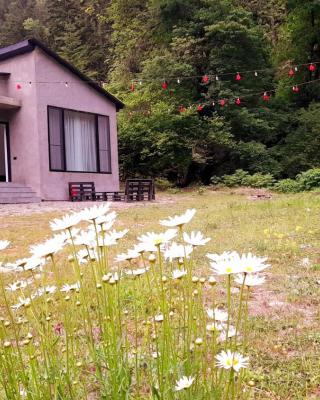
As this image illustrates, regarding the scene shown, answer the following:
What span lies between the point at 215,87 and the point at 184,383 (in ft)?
61.4

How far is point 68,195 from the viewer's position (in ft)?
41.0

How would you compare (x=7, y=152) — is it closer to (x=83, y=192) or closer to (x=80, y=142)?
(x=80, y=142)

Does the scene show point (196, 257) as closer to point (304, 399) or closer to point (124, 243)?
point (124, 243)

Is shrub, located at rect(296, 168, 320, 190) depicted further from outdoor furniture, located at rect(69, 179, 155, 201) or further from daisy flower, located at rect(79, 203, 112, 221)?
daisy flower, located at rect(79, 203, 112, 221)

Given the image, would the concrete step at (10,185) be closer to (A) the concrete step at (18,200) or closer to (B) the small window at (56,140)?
(A) the concrete step at (18,200)

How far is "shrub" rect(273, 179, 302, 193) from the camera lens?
15492 millimetres

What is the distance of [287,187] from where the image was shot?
15688 mm

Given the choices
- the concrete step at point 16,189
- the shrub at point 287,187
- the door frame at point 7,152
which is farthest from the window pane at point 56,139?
the shrub at point 287,187

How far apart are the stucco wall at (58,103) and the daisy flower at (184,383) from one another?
1111cm

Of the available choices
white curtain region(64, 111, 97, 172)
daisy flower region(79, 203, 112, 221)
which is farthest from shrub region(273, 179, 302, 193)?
daisy flower region(79, 203, 112, 221)

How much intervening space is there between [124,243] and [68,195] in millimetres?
7701

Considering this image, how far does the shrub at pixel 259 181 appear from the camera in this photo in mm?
16503

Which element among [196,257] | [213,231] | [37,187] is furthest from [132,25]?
[196,257]

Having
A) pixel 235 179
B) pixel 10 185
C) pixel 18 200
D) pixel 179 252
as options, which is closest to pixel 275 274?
pixel 179 252
